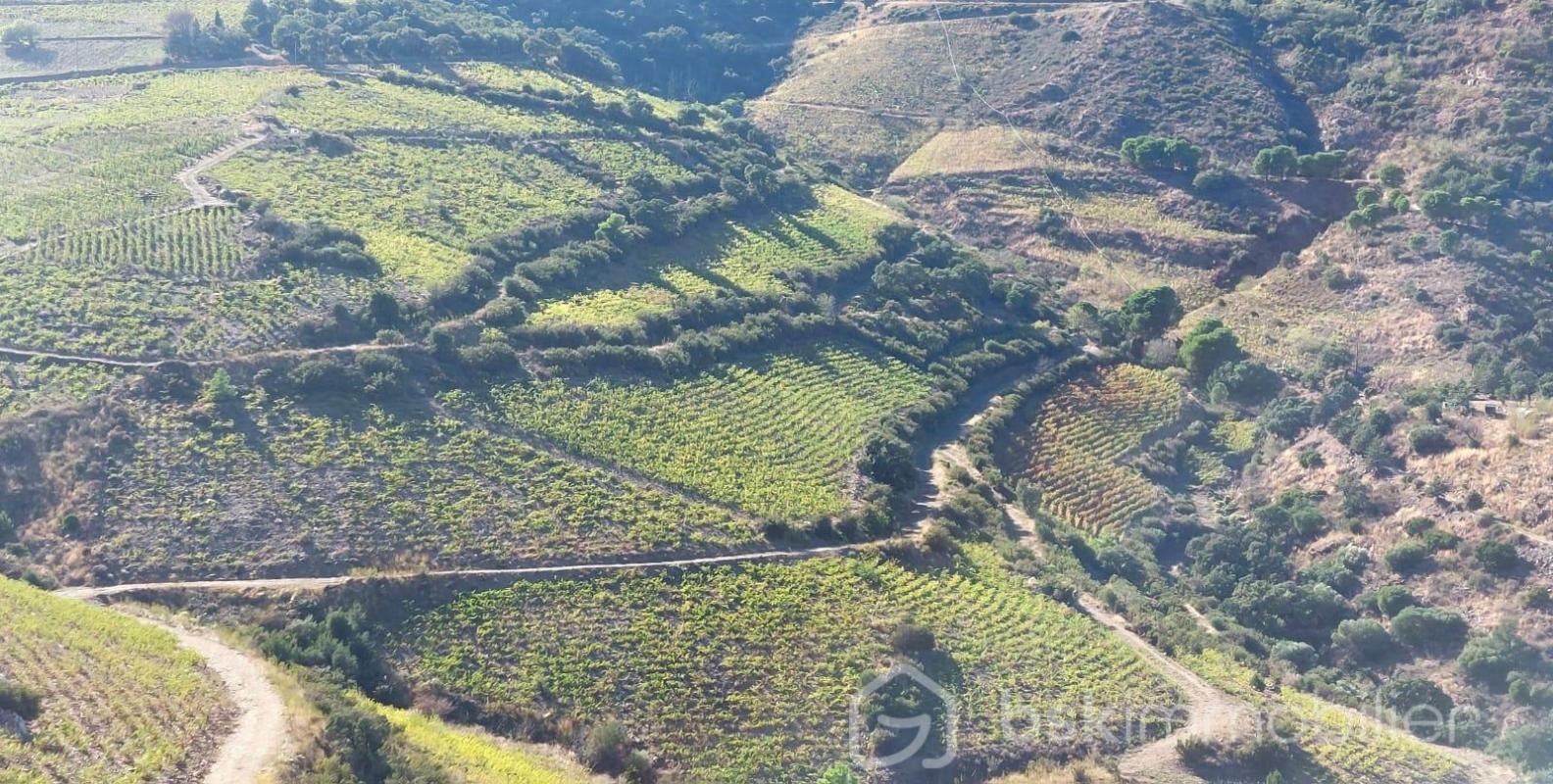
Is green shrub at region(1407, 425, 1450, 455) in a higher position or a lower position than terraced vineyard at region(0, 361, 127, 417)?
higher

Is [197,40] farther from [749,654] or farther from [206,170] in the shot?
[749,654]

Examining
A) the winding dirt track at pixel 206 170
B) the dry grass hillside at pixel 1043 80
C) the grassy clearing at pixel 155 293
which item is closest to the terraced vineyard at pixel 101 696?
the grassy clearing at pixel 155 293

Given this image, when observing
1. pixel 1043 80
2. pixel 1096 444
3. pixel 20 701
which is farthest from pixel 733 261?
pixel 20 701

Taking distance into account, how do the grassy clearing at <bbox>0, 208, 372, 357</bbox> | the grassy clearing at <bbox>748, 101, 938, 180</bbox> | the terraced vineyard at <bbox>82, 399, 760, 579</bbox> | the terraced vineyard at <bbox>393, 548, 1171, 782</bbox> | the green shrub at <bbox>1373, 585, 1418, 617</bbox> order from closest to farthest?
the terraced vineyard at <bbox>393, 548, 1171, 782</bbox>
the terraced vineyard at <bbox>82, 399, 760, 579</bbox>
the green shrub at <bbox>1373, 585, 1418, 617</bbox>
the grassy clearing at <bbox>0, 208, 372, 357</bbox>
the grassy clearing at <bbox>748, 101, 938, 180</bbox>

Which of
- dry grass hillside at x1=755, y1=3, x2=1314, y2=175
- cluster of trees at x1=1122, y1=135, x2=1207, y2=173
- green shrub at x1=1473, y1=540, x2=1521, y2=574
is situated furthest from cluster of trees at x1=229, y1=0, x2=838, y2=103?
green shrub at x1=1473, y1=540, x2=1521, y2=574

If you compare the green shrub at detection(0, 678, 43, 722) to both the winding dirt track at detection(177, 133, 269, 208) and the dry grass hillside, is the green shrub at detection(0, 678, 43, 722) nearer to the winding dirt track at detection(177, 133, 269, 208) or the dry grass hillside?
the winding dirt track at detection(177, 133, 269, 208)

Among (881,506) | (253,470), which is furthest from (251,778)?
(881,506)
